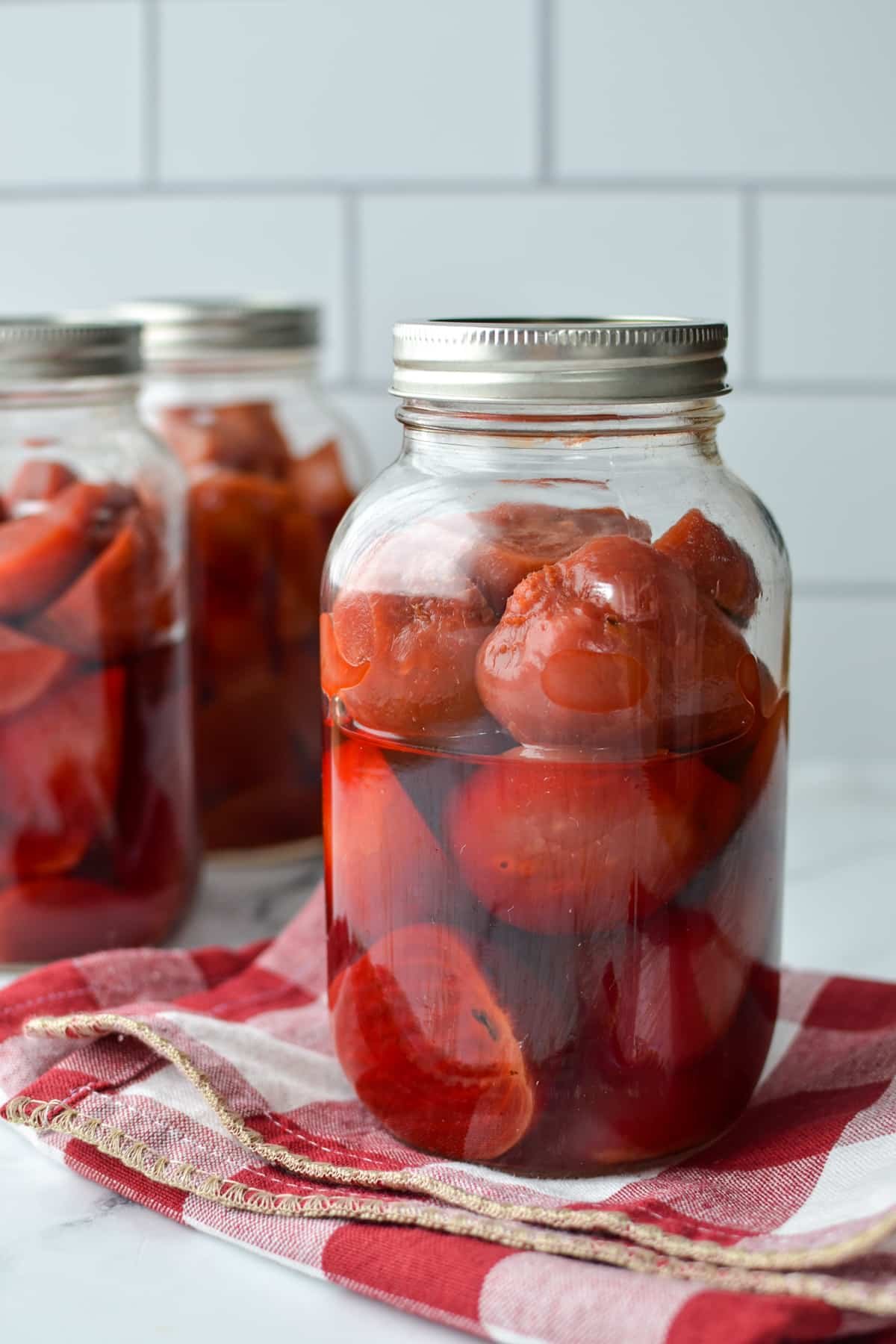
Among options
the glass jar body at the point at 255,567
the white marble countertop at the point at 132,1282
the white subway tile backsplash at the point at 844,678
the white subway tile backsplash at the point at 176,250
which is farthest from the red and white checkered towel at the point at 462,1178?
the white subway tile backsplash at the point at 176,250

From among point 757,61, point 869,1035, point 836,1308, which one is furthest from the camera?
point 757,61

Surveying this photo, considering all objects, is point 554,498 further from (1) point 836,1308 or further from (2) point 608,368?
(1) point 836,1308

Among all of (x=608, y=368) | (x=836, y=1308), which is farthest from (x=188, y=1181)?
(x=608, y=368)

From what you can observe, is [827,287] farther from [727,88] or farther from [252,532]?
[252,532]

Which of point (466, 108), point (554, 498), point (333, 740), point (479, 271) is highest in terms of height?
point (466, 108)

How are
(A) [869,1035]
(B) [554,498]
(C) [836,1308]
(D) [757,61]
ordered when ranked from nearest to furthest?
(C) [836,1308] → (B) [554,498] → (A) [869,1035] → (D) [757,61]

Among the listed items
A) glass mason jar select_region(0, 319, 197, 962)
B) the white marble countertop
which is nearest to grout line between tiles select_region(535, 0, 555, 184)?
glass mason jar select_region(0, 319, 197, 962)
